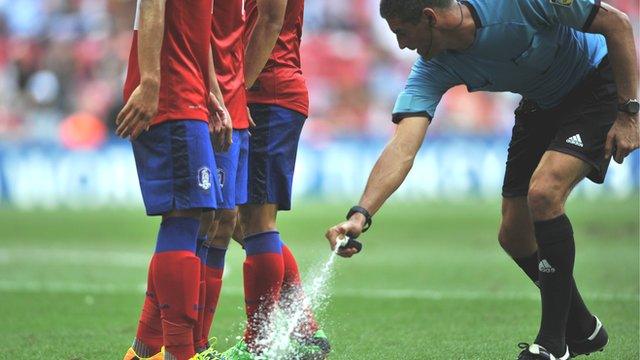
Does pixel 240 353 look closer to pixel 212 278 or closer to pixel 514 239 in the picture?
pixel 212 278

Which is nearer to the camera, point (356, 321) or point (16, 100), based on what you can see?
point (356, 321)

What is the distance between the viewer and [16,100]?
23.5 meters

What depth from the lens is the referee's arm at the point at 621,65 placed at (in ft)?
19.2

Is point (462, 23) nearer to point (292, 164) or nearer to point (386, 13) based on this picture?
point (386, 13)

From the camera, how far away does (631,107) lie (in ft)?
19.8

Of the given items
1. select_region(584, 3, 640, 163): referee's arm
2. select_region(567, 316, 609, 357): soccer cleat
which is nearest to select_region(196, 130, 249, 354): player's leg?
select_region(584, 3, 640, 163): referee's arm

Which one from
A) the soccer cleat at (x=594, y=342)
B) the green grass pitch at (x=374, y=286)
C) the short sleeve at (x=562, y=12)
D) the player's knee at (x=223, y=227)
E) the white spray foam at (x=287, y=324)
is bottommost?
the green grass pitch at (x=374, y=286)

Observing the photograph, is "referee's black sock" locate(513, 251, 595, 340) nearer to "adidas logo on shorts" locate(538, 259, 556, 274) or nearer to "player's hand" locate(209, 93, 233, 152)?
"adidas logo on shorts" locate(538, 259, 556, 274)

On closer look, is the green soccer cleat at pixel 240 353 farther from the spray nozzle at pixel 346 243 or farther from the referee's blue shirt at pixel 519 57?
the referee's blue shirt at pixel 519 57

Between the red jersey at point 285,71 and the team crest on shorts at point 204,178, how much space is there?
1.45 m

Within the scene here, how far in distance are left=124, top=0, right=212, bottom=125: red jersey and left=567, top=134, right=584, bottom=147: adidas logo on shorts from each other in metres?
Answer: 1.97

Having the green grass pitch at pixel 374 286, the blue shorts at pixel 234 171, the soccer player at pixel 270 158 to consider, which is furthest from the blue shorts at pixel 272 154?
the green grass pitch at pixel 374 286

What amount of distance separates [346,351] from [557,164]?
5.77 feet

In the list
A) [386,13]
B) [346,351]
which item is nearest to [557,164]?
[386,13]
